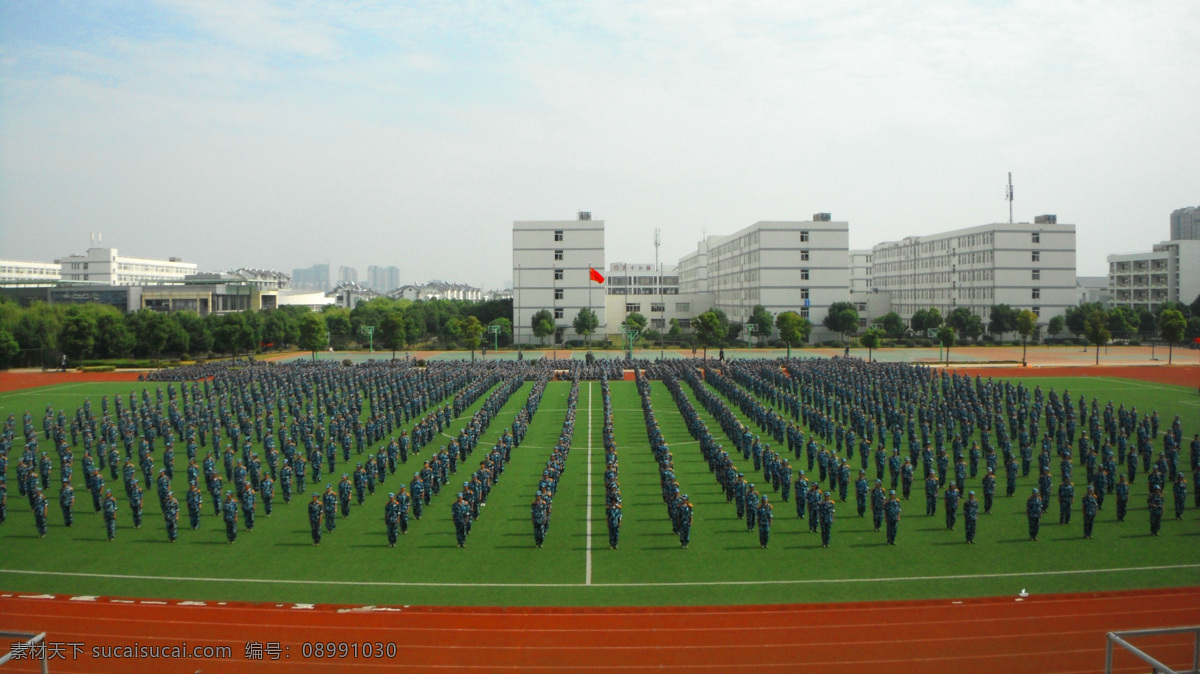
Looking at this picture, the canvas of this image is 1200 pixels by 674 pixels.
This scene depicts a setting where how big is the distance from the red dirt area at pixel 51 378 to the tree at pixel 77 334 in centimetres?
239

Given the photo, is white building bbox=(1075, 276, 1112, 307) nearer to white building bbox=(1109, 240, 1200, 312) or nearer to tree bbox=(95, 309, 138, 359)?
white building bbox=(1109, 240, 1200, 312)

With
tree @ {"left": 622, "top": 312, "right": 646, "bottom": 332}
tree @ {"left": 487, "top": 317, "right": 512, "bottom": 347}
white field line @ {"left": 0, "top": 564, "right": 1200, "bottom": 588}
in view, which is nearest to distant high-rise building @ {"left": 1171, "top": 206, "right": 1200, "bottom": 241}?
tree @ {"left": 622, "top": 312, "right": 646, "bottom": 332}

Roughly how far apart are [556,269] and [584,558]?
175 feet

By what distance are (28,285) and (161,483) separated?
222ft

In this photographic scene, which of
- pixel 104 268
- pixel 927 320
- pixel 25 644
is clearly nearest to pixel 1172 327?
pixel 927 320

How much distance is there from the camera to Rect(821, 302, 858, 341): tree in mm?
59812

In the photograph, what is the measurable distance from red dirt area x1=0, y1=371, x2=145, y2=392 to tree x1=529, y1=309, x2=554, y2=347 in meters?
28.0

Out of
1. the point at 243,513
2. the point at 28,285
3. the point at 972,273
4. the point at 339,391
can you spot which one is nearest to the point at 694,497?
the point at 243,513

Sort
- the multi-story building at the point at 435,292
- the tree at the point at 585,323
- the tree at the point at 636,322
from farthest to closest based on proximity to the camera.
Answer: the multi-story building at the point at 435,292, the tree at the point at 636,322, the tree at the point at 585,323

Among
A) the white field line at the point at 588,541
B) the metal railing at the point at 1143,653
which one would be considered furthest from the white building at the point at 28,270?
the metal railing at the point at 1143,653

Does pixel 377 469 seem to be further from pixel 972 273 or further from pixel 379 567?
pixel 972 273

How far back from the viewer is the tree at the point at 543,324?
197ft

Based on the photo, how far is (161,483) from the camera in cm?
1377

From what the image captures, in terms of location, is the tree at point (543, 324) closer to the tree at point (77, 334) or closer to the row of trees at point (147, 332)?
the row of trees at point (147, 332)
